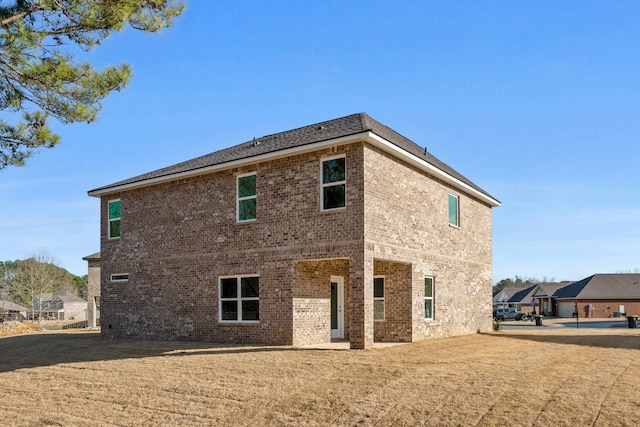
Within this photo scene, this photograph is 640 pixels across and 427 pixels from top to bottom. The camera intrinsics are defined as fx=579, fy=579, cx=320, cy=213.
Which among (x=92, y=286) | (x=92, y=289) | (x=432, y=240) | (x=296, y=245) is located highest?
(x=432, y=240)

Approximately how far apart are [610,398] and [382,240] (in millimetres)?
7829

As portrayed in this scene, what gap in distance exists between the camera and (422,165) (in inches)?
703

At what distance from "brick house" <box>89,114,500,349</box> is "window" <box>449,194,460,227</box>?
0.07 metres

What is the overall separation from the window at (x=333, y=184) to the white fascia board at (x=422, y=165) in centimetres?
113

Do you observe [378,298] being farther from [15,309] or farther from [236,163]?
[15,309]

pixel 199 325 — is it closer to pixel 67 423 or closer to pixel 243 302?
pixel 243 302

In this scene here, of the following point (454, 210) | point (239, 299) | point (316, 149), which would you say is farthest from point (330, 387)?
point (454, 210)

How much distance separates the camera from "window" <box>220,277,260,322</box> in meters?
17.4

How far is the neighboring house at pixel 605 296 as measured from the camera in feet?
174

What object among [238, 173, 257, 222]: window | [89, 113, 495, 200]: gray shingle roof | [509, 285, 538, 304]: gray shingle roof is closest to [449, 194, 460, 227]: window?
[89, 113, 495, 200]: gray shingle roof

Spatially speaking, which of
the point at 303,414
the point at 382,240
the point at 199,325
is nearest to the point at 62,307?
the point at 199,325

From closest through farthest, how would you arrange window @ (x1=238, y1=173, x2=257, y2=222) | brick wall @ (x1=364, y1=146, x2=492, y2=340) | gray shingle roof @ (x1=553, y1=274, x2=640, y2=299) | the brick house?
1. the brick house
2. brick wall @ (x1=364, y1=146, x2=492, y2=340)
3. window @ (x1=238, y1=173, x2=257, y2=222)
4. gray shingle roof @ (x1=553, y1=274, x2=640, y2=299)

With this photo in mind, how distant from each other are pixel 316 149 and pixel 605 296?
155 feet

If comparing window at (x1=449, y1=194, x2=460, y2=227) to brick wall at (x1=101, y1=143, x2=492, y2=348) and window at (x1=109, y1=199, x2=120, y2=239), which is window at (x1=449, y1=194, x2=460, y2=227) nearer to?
brick wall at (x1=101, y1=143, x2=492, y2=348)
